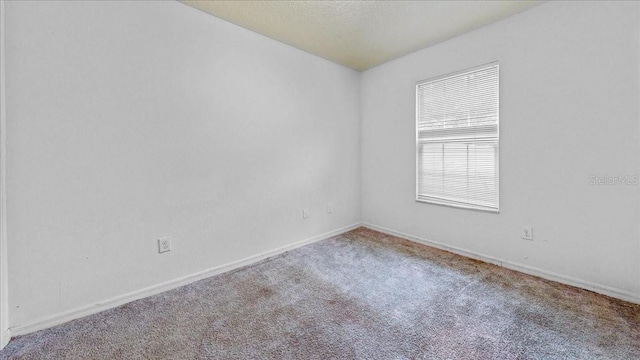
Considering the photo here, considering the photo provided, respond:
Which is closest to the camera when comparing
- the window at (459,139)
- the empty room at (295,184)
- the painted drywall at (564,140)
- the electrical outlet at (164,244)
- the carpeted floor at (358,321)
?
the carpeted floor at (358,321)

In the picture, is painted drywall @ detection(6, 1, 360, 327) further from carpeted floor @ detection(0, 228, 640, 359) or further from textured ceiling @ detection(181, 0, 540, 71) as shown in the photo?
carpeted floor @ detection(0, 228, 640, 359)

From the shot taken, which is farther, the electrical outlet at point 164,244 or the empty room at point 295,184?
the electrical outlet at point 164,244

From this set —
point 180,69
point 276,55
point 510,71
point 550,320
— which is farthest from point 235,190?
point 510,71

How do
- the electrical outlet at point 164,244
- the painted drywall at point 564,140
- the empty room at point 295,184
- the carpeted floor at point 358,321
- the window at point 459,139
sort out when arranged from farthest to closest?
the window at point 459,139
the electrical outlet at point 164,244
the painted drywall at point 564,140
the empty room at point 295,184
the carpeted floor at point 358,321

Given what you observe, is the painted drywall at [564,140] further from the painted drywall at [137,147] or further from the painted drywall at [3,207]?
the painted drywall at [3,207]

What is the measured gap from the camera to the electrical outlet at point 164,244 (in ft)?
6.55

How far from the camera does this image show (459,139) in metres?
2.69

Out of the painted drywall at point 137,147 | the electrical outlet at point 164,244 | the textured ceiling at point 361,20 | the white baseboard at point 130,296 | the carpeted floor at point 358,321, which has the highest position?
the textured ceiling at point 361,20

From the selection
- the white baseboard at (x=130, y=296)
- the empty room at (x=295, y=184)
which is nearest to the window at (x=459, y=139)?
the empty room at (x=295, y=184)

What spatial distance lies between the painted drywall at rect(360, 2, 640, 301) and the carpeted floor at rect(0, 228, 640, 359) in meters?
0.29

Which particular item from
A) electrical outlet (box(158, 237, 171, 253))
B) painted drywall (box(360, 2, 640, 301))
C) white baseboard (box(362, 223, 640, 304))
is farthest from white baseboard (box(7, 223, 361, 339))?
painted drywall (box(360, 2, 640, 301))

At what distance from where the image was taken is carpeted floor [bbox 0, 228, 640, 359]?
1.37m

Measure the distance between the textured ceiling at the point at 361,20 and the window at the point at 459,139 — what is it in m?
0.46

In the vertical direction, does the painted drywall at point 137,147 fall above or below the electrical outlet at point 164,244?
above
